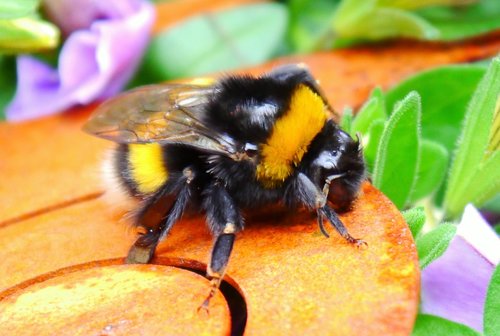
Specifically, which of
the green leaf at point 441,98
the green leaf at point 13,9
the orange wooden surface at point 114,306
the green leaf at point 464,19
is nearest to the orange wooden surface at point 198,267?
the orange wooden surface at point 114,306

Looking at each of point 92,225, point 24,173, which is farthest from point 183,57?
point 92,225

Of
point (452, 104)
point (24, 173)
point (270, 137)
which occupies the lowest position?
point (24, 173)

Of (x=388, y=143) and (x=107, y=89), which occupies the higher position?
(x=388, y=143)

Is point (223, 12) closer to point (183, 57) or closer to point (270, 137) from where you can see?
point (183, 57)

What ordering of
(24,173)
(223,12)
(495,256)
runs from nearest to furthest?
(495,256), (24,173), (223,12)

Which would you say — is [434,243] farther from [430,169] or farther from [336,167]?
[430,169]

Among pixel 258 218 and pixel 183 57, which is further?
pixel 183 57

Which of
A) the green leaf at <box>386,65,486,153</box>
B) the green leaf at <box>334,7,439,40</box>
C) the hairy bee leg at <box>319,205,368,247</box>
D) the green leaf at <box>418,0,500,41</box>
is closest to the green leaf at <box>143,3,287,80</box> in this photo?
the green leaf at <box>334,7,439,40</box>

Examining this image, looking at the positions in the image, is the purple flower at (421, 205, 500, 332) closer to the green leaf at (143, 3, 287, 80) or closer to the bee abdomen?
the bee abdomen
